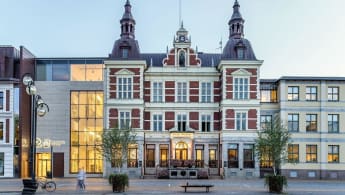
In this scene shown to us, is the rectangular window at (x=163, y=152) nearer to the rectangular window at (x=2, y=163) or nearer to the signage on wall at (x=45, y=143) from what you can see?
the signage on wall at (x=45, y=143)

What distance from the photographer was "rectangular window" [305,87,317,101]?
49219mm

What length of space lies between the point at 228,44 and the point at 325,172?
63.0 feet

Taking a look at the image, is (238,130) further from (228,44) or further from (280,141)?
(280,141)

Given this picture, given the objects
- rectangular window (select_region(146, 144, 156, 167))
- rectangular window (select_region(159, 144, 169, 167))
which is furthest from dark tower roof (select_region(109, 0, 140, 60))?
rectangular window (select_region(159, 144, 169, 167))

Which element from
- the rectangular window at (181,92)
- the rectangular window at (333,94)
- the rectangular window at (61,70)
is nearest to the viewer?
the rectangular window at (333,94)

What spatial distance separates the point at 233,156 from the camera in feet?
160

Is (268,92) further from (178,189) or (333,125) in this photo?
(178,189)

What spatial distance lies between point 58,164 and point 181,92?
57.9ft

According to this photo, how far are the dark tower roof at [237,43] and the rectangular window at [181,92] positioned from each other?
19.8ft

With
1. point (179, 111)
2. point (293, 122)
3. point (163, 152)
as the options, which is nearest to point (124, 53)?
point (179, 111)

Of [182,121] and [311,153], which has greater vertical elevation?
[182,121]

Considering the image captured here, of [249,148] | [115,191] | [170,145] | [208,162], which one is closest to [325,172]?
[249,148]

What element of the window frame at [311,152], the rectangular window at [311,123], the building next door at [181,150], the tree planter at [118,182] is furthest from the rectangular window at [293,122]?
the tree planter at [118,182]

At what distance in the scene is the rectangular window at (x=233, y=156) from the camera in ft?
159
